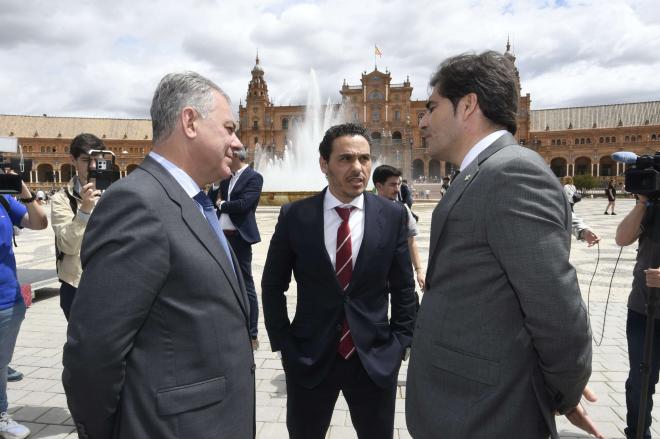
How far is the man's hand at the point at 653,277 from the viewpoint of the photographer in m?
2.63

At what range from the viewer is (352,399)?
2.61 meters

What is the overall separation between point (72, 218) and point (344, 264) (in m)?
2.57

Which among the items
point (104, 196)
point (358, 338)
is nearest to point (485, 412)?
point (358, 338)

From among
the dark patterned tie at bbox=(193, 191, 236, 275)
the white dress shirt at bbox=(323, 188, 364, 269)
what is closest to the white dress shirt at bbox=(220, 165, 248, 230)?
the white dress shirt at bbox=(323, 188, 364, 269)

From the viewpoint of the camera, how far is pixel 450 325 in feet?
5.95

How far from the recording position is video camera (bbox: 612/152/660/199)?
2701 millimetres

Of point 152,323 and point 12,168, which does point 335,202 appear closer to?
point 152,323

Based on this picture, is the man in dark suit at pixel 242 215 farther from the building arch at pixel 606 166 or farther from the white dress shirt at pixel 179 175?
the building arch at pixel 606 166

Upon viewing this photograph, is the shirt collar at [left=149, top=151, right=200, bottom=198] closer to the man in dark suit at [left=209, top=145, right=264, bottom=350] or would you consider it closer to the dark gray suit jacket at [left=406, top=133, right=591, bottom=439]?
the dark gray suit jacket at [left=406, top=133, right=591, bottom=439]

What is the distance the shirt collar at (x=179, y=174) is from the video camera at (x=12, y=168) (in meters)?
2.12

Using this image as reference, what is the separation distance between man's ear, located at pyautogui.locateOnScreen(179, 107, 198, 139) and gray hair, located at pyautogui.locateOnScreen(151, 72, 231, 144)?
0.02 meters

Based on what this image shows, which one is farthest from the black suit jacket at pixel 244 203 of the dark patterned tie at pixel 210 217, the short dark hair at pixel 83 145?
the dark patterned tie at pixel 210 217

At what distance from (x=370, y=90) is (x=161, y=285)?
89.1m

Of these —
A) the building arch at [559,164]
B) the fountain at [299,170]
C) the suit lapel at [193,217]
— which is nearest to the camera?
the suit lapel at [193,217]
